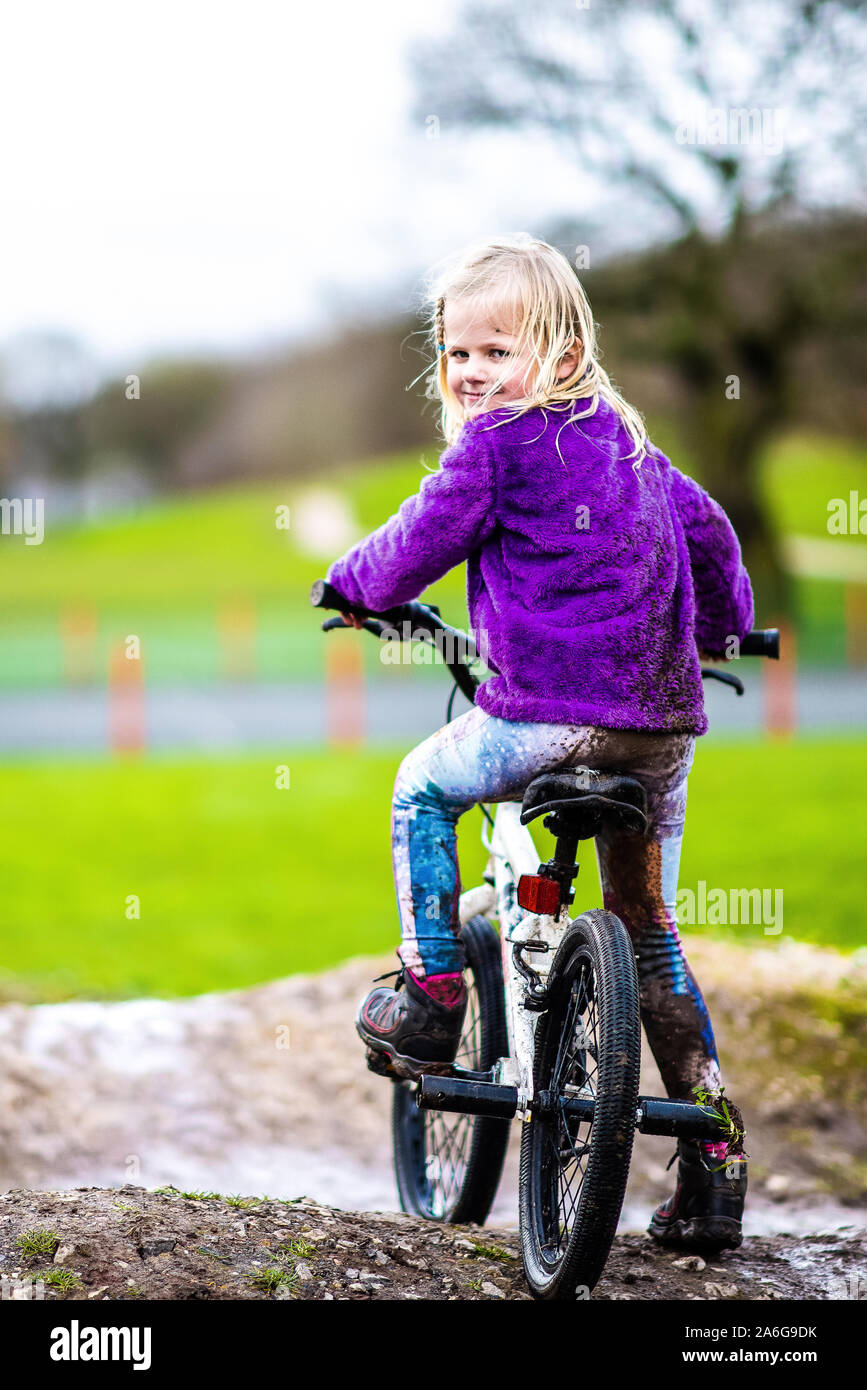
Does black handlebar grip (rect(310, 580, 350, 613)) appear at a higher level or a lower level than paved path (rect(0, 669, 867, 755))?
higher

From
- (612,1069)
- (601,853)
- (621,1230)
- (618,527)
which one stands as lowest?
(621,1230)

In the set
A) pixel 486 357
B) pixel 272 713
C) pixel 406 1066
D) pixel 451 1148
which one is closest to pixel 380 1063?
pixel 406 1066

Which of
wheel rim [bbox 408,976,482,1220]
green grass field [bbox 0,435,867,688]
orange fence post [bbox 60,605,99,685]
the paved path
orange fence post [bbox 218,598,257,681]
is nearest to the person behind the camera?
wheel rim [bbox 408,976,482,1220]

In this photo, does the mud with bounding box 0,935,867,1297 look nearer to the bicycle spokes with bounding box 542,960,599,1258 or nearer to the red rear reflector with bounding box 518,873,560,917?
the bicycle spokes with bounding box 542,960,599,1258

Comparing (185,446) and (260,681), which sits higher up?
(185,446)

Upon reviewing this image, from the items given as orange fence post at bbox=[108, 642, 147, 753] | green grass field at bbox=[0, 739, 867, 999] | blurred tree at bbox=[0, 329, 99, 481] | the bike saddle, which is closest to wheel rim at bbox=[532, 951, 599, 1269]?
the bike saddle

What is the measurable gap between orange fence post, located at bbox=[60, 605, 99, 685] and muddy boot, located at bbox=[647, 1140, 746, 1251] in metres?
22.6

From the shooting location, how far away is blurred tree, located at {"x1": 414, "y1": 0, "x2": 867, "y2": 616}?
17.7 meters

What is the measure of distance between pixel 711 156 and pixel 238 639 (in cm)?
1615

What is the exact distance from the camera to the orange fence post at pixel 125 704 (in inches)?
665

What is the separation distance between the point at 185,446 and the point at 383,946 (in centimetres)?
4127

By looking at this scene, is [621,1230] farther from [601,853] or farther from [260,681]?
[260,681]
